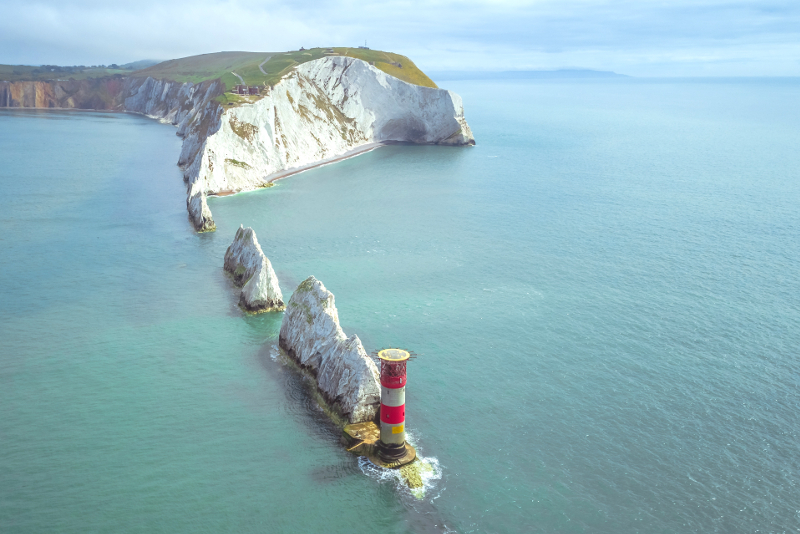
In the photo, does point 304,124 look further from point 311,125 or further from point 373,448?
point 373,448

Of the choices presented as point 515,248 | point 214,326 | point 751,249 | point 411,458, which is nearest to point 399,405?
point 411,458

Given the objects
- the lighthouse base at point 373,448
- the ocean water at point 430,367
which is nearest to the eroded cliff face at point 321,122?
the ocean water at point 430,367

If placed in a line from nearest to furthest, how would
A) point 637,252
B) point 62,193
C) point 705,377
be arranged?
point 705,377 < point 637,252 < point 62,193

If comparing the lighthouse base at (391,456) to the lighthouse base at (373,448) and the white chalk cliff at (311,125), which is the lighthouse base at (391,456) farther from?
the white chalk cliff at (311,125)

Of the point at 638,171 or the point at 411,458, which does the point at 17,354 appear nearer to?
the point at 411,458

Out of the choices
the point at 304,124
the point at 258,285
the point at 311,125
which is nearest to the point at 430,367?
the point at 258,285

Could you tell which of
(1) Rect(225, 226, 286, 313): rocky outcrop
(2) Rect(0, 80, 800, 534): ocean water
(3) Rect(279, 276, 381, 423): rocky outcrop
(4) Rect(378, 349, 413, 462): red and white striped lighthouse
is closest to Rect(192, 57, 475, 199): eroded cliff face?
(2) Rect(0, 80, 800, 534): ocean water
